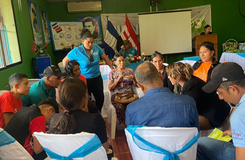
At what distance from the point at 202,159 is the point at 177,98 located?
2.18 feet

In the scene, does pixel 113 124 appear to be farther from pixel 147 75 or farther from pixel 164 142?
pixel 164 142

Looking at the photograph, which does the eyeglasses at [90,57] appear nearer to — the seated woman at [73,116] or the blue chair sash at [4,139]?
the seated woman at [73,116]

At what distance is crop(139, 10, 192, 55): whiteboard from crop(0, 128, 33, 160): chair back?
5.52m

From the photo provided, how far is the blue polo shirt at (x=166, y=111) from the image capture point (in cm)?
117

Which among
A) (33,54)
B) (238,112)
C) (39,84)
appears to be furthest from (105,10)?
(238,112)

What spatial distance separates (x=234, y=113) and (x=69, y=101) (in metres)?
0.94

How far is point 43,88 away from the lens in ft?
6.86

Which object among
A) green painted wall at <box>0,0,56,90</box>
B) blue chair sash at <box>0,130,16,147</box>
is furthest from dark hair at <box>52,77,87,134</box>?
green painted wall at <box>0,0,56,90</box>

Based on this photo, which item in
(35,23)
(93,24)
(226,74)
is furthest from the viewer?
(93,24)

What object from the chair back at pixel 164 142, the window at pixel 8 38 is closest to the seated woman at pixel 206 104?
the chair back at pixel 164 142

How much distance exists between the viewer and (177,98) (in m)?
1.19

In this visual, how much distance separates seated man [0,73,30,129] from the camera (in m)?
1.68

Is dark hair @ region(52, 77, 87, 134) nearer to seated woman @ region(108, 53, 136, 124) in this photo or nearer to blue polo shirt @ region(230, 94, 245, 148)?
blue polo shirt @ region(230, 94, 245, 148)

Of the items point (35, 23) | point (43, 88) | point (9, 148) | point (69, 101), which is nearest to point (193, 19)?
point (35, 23)
